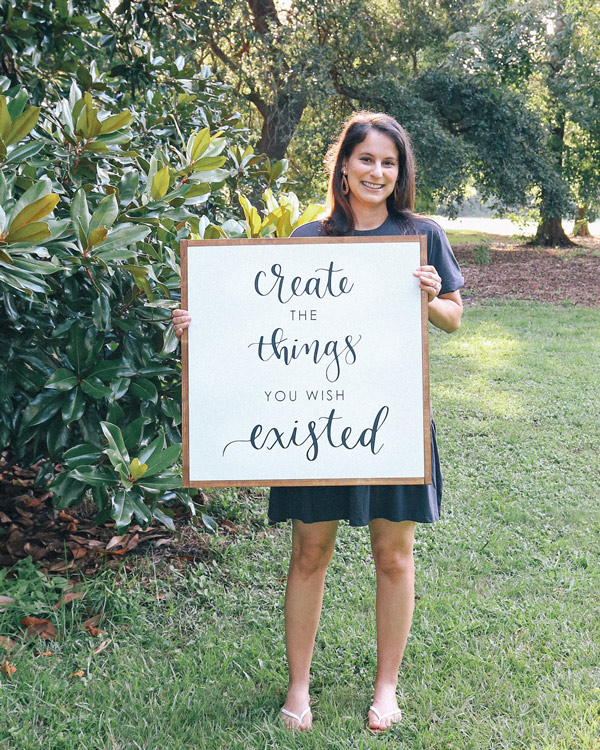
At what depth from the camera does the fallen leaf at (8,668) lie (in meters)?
2.50

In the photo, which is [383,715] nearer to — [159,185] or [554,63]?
[159,185]

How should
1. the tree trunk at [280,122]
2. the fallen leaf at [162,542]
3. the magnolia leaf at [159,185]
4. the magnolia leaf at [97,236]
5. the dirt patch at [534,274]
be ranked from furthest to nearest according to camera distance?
the dirt patch at [534,274] < the tree trunk at [280,122] < the fallen leaf at [162,542] < the magnolia leaf at [159,185] < the magnolia leaf at [97,236]

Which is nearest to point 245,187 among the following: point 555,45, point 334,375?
point 334,375

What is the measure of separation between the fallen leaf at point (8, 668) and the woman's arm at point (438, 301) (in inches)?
72.1

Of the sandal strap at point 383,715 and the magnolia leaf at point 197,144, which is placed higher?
the magnolia leaf at point 197,144

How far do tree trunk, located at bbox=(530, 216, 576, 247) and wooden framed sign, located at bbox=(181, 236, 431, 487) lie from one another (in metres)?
17.6

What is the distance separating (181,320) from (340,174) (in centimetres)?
72

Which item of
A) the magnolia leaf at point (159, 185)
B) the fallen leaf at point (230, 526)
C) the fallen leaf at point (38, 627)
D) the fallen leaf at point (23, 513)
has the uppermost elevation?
the magnolia leaf at point (159, 185)

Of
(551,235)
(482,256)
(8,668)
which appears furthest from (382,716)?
(551,235)

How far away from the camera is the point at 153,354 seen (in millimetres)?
2377

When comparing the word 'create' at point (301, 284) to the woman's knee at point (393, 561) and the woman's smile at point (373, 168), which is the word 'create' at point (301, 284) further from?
the woman's knee at point (393, 561)

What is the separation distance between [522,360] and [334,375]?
5652mm

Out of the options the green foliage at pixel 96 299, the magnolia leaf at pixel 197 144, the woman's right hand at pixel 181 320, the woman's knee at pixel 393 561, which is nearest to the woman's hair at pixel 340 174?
the green foliage at pixel 96 299

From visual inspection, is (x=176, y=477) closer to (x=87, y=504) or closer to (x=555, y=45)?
(x=87, y=504)
